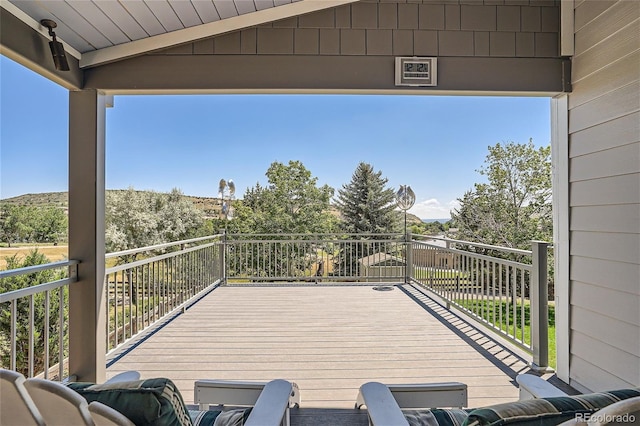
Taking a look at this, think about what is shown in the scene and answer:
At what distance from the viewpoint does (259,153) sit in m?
20.5

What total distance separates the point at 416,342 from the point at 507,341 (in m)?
0.89

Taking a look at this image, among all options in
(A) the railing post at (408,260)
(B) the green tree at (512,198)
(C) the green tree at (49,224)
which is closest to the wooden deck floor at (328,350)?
(A) the railing post at (408,260)

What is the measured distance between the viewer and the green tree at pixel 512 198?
13156mm

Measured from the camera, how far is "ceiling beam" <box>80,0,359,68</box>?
2570 mm

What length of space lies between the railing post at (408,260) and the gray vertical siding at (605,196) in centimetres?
357

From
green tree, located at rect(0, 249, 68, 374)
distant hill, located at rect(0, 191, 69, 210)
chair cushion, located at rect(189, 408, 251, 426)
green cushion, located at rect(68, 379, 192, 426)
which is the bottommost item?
green tree, located at rect(0, 249, 68, 374)

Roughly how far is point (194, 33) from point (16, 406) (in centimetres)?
242

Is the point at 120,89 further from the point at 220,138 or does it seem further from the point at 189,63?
the point at 220,138

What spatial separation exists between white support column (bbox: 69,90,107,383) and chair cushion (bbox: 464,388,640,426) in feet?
8.83

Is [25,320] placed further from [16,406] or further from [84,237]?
[16,406]

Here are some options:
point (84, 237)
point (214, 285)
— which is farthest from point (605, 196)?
point (214, 285)

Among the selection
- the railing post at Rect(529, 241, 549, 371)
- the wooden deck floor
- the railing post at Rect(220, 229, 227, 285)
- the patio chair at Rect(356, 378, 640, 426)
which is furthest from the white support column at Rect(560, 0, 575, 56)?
the railing post at Rect(220, 229, 227, 285)

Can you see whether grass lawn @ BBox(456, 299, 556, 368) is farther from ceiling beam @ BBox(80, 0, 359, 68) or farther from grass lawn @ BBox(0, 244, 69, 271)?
grass lawn @ BBox(0, 244, 69, 271)

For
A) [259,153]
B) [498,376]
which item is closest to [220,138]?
[259,153]
